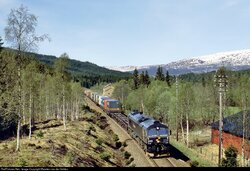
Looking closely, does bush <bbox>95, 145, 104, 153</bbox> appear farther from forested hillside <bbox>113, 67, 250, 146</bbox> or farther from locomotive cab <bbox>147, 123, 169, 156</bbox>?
forested hillside <bbox>113, 67, 250, 146</bbox>

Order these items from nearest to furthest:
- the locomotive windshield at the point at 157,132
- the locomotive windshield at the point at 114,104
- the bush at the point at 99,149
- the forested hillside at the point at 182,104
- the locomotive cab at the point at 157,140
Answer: the locomotive cab at the point at 157,140, the locomotive windshield at the point at 157,132, the bush at the point at 99,149, the forested hillside at the point at 182,104, the locomotive windshield at the point at 114,104

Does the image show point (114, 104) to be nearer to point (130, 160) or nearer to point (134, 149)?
point (134, 149)

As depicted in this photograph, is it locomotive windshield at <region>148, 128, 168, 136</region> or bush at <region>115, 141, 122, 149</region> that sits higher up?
locomotive windshield at <region>148, 128, 168, 136</region>

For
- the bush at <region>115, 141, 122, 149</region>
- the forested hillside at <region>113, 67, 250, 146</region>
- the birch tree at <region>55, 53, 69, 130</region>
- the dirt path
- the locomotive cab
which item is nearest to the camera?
the dirt path

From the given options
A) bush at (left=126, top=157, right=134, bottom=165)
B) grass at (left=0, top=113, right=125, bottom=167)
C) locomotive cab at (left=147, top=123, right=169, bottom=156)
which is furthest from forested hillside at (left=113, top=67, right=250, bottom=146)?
grass at (left=0, top=113, right=125, bottom=167)

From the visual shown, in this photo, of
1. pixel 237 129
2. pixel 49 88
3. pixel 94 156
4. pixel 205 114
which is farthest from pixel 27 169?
pixel 205 114

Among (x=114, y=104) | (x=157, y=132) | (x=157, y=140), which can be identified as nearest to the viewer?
(x=157, y=140)

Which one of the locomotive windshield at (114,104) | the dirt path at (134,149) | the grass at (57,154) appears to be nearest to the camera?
the grass at (57,154)

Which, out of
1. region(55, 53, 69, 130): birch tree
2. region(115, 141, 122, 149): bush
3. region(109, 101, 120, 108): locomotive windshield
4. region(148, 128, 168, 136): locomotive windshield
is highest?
region(55, 53, 69, 130): birch tree

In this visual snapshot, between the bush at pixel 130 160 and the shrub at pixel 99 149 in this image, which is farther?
the shrub at pixel 99 149

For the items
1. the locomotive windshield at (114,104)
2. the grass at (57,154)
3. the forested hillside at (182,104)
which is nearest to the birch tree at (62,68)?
the grass at (57,154)

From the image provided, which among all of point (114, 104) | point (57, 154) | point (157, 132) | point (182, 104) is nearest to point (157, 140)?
point (157, 132)

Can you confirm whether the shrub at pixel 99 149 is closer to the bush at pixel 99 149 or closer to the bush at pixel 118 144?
the bush at pixel 99 149

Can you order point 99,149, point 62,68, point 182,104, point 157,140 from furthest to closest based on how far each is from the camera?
point 182,104 → point 62,68 → point 99,149 → point 157,140
